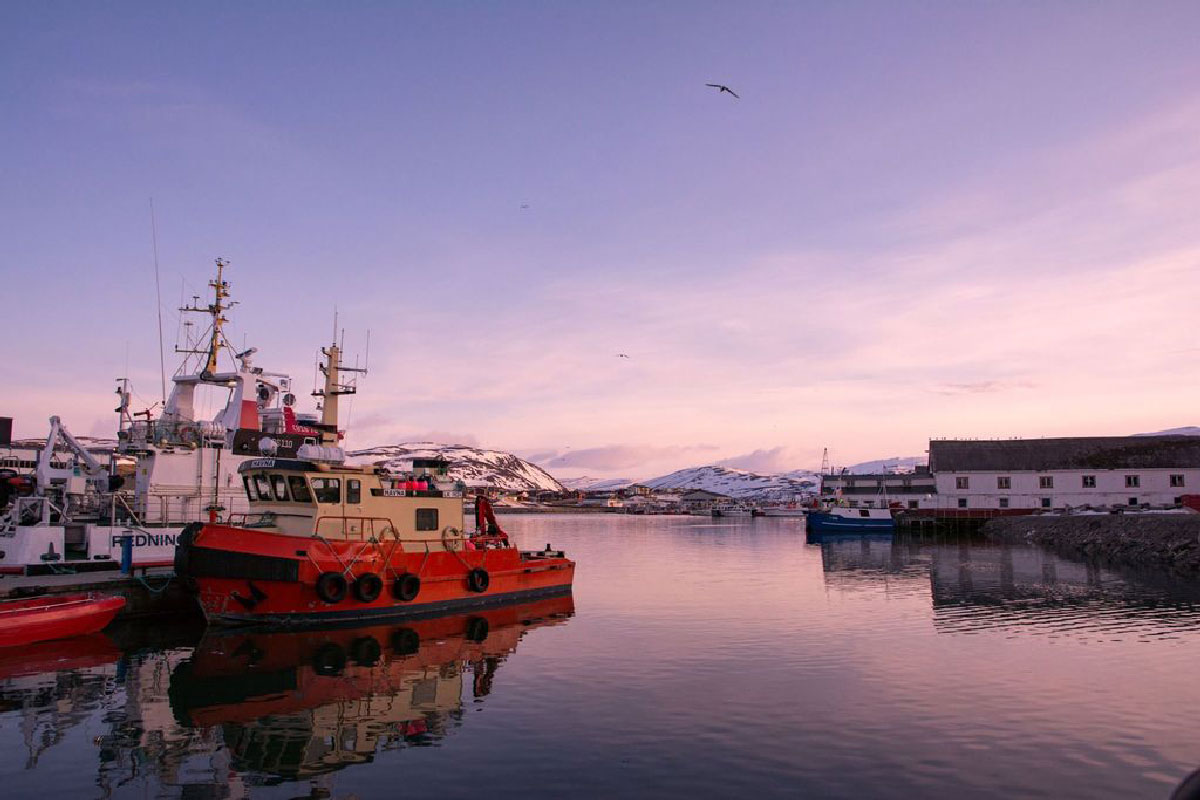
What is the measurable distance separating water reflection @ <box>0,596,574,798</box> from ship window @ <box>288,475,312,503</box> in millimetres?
3652

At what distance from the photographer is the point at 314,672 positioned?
17.4 meters

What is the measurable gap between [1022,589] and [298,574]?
26.9 meters

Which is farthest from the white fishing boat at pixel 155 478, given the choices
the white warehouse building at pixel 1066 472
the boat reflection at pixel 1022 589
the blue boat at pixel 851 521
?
the white warehouse building at pixel 1066 472

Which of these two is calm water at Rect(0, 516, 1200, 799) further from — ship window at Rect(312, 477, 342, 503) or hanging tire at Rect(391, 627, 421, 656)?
ship window at Rect(312, 477, 342, 503)

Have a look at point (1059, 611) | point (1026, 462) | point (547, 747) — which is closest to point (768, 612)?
point (1059, 611)

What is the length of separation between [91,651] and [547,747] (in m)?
13.3

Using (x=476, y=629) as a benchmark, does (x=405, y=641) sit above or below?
above

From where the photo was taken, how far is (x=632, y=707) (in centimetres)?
1458

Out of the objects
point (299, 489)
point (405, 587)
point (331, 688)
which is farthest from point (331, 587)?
point (331, 688)

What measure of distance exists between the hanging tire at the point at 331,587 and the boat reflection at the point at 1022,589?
649 inches

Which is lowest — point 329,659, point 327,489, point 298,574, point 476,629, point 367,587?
point 476,629

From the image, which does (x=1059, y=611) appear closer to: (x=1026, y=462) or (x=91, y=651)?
(x=91, y=651)

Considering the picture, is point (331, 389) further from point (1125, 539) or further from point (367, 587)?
point (1125, 539)

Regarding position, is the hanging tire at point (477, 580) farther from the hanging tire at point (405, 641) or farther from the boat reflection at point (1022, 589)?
the boat reflection at point (1022, 589)
